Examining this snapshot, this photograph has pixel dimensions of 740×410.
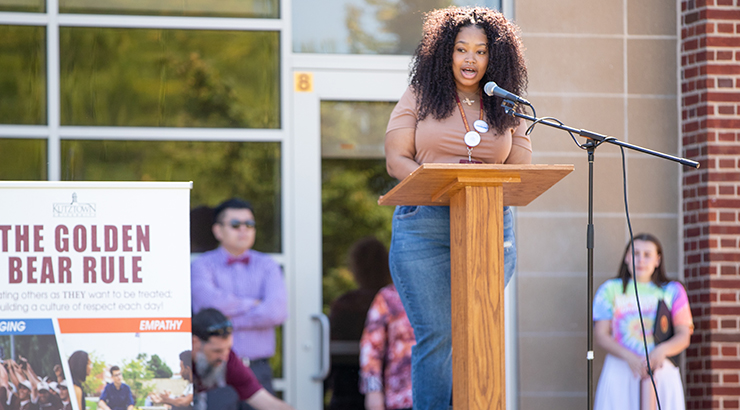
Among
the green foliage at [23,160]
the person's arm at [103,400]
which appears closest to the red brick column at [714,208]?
the person's arm at [103,400]

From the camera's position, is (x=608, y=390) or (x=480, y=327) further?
(x=608, y=390)

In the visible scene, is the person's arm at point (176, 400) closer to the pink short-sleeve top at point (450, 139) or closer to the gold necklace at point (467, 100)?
the pink short-sleeve top at point (450, 139)

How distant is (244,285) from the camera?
5414 millimetres

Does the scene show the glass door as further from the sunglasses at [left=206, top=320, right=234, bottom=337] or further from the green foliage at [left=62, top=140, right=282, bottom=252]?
the sunglasses at [left=206, top=320, right=234, bottom=337]

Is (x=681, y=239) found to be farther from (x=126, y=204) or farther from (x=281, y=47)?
(x=126, y=204)

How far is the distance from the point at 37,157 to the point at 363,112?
2.11 m

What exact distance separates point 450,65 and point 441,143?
1.09 ft

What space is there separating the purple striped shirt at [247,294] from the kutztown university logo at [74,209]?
1.55 meters

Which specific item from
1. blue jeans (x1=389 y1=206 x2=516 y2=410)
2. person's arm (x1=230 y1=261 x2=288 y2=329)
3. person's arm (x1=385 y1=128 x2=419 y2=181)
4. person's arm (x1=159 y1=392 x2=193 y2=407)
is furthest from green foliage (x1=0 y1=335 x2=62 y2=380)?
person's arm (x1=230 y1=261 x2=288 y2=329)

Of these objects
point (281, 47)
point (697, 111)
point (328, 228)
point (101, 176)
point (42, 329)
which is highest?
point (281, 47)

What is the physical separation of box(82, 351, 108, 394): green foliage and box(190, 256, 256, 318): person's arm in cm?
153

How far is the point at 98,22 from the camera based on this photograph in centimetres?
562

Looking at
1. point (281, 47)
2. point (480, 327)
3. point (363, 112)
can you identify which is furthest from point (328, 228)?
point (480, 327)

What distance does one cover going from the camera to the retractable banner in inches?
144
